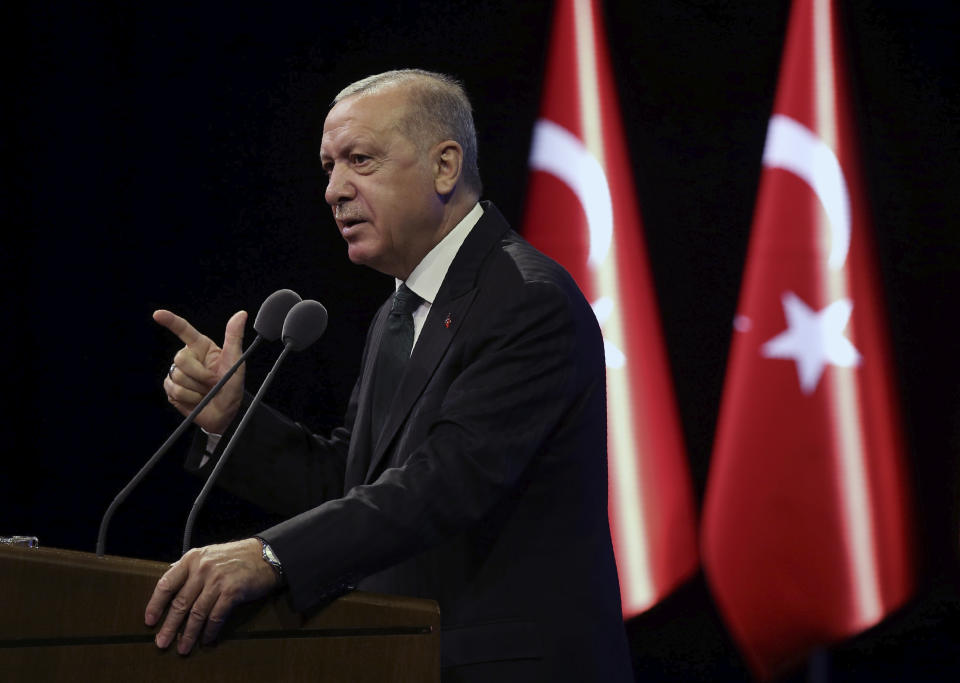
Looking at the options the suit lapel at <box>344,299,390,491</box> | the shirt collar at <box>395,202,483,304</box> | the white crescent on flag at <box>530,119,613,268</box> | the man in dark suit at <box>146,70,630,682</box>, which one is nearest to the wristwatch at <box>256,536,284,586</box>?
the man in dark suit at <box>146,70,630,682</box>

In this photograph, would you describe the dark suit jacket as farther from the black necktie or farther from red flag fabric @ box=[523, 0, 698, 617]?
red flag fabric @ box=[523, 0, 698, 617]

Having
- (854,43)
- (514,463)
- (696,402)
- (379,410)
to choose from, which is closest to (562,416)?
(514,463)

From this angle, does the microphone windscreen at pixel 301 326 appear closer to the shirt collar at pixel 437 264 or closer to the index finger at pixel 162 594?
the shirt collar at pixel 437 264

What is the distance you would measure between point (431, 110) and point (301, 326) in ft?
1.42

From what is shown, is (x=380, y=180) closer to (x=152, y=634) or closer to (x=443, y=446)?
(x=443, y=446)

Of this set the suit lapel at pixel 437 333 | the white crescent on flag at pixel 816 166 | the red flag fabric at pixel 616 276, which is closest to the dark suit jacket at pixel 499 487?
the suit lapel at pixel 437 333

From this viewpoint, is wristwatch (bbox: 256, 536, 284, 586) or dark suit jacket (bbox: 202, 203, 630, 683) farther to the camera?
dark suit jacket (bbox: 202, 203, 630, 683)

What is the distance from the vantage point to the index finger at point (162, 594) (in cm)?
96

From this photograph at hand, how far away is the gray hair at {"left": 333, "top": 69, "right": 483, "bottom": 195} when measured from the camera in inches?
63.1

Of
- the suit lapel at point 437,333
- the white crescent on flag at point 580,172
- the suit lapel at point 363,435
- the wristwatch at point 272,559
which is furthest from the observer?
the white crescent on flag at point 580,172

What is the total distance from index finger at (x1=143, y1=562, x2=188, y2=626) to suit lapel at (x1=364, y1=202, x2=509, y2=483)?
17.6 inches

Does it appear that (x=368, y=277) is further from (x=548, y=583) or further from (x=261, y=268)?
(x=548, y=583)

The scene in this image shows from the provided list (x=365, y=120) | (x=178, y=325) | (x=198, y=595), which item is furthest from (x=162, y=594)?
(x=365, y=120)

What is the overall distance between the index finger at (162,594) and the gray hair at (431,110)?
2.74ft
